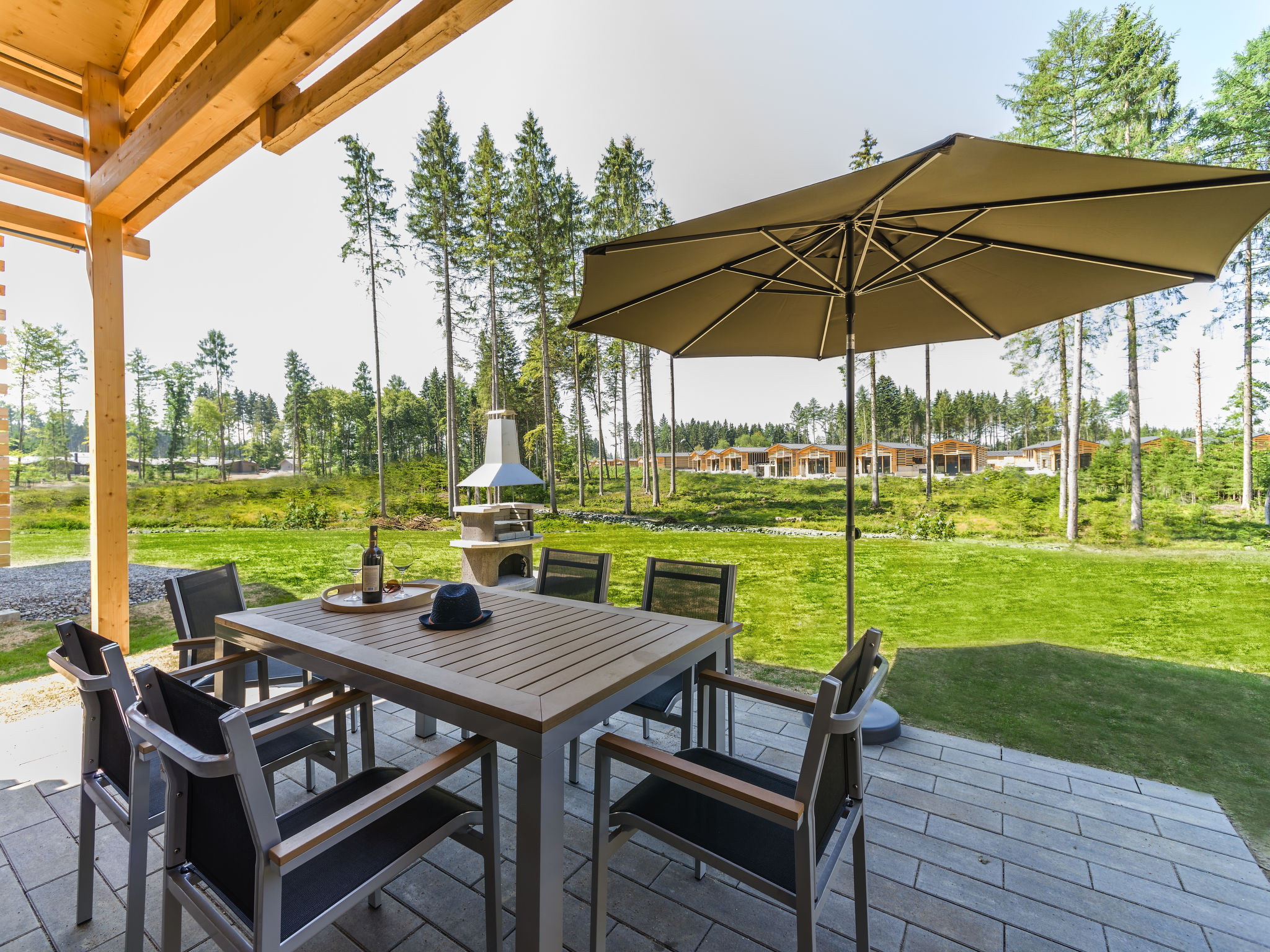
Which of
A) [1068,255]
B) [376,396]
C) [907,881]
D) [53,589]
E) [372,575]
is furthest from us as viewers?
[376,396]

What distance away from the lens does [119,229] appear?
3123mm

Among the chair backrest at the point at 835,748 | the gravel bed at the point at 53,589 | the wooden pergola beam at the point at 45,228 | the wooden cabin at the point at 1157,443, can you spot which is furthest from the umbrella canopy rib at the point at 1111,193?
the gravel bed at the point at 53,589

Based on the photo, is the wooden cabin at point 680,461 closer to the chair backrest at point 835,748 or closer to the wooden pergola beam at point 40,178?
the wooden pergola beam at point 40,178

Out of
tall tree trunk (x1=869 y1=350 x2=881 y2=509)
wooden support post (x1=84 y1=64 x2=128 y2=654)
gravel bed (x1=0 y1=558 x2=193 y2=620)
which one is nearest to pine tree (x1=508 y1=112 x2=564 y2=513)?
gravel bed (x1=0 y1=558 x2=193 y2=620)

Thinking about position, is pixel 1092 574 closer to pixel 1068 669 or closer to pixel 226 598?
pixel 1068 669

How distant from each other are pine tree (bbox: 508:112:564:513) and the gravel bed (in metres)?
5.70

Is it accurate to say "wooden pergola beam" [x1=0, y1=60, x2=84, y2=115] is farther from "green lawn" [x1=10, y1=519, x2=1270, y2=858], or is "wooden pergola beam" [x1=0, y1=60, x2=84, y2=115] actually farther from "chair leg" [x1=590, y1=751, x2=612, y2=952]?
"green lawn" [x1=10, y1=519, x2=1270, y2=858]

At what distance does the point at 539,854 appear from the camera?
3.73 ft

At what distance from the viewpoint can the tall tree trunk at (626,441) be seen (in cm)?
1050

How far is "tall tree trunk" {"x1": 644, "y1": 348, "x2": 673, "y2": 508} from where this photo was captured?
10859mm

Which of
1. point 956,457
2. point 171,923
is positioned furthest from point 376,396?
point 956,457

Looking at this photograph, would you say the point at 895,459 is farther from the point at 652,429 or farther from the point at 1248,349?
the point at 1248,349

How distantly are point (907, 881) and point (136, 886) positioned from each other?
2115mm

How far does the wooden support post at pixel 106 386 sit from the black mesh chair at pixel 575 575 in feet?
8.30
